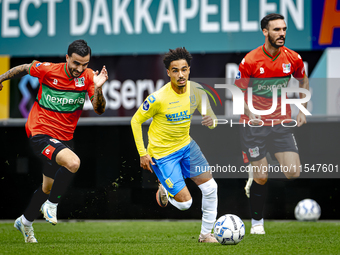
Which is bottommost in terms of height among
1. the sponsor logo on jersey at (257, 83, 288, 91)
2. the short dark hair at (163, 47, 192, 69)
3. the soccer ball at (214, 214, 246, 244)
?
the soccer ball at (214, 214, 246, 244)

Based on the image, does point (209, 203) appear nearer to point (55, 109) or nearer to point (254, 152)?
point (254, 152)

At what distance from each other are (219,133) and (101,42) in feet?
9.29

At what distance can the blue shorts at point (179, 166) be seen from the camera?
589cm

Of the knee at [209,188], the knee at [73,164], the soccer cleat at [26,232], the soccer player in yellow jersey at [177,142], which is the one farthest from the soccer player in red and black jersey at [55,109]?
the knee at [209,188]

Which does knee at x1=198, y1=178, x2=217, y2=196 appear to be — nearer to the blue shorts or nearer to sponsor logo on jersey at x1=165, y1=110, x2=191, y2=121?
the blue shorts

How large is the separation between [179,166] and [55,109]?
65.9 inches

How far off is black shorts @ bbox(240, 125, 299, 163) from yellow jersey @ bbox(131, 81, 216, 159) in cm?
78

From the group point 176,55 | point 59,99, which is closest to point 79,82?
point 59,99

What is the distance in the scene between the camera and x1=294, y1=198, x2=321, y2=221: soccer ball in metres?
8.09

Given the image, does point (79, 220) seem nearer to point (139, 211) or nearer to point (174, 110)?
point (139, 211)

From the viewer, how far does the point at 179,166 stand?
599 cm

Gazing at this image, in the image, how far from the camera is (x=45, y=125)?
20.3ft

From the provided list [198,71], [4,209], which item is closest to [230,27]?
[198,71]

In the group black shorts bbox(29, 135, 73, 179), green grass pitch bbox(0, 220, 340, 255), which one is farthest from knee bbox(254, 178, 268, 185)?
black shorts bbox(29, 135, 73, 179)
